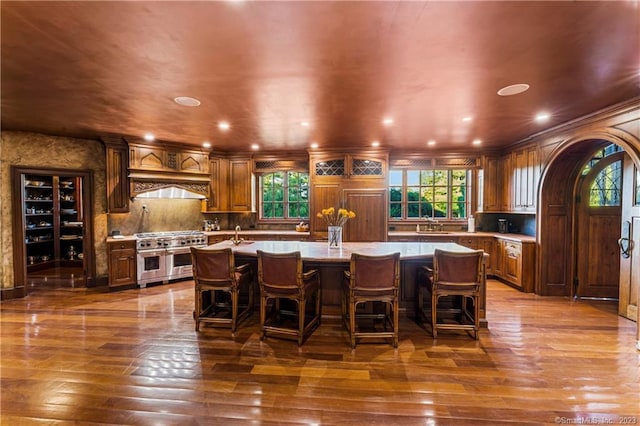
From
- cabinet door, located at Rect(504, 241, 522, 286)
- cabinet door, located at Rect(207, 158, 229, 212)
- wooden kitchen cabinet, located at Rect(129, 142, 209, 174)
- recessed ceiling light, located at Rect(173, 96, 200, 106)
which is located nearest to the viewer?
recessed ceiling light, located at Rect(173, 96, 200, 106)

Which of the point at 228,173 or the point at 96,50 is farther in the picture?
the point at 228,173

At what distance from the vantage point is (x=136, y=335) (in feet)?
10.9

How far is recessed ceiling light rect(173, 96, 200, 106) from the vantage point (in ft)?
10.5

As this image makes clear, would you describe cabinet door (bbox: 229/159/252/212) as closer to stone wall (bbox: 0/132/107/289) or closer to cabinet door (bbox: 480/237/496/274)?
stone wall (bbox: 0/132/107/289)

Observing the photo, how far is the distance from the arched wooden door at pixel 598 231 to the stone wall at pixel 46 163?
801 cm

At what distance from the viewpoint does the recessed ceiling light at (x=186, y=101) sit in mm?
3205

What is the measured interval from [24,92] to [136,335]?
2.82 metres

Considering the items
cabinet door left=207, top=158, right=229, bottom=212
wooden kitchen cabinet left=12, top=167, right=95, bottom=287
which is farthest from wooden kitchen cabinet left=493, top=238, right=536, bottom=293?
wooden kitchen cabinet left=12, top=167, right=95, bottom=287

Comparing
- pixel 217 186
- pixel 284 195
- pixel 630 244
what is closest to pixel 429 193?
pixel 284 195

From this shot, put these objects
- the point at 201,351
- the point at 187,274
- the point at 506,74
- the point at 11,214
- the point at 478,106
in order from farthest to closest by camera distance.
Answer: the point at 187,274
the point at 11,214
the point at 478,106
the point at 201,351
the point at 506,74

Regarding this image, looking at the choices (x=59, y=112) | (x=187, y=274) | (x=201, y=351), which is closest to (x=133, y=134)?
(x=59, y=112)

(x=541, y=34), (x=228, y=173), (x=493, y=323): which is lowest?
(x=493, y=323)

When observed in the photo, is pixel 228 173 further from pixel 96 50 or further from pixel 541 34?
pixel 541 34

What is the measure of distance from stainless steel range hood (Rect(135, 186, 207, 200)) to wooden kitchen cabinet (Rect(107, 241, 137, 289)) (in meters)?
0.92
